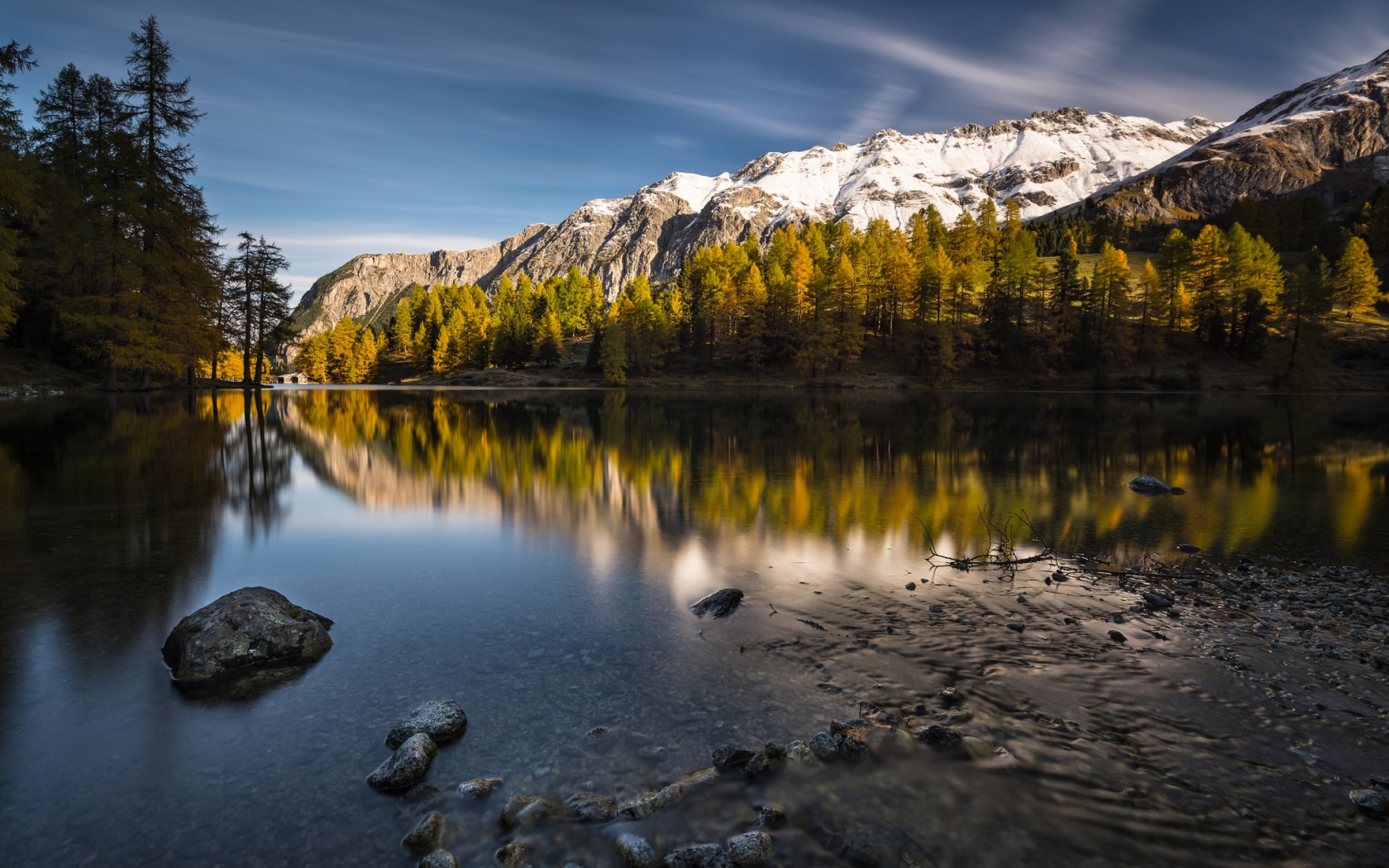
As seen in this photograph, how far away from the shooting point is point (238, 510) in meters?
14.7

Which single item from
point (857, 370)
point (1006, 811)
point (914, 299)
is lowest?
point (1006, 811)

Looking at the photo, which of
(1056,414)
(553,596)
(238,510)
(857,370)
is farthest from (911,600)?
(857,370)

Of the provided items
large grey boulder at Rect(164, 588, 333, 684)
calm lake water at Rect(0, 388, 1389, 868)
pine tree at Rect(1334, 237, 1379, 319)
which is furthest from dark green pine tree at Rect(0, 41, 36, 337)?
pine tree at Rect(1334, 237, 1379, 319)

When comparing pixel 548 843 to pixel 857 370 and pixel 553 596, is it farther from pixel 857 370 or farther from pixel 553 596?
pixel 857 370

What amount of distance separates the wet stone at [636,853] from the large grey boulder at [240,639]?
491 cm

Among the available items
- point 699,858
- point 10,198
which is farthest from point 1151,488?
point 10,198

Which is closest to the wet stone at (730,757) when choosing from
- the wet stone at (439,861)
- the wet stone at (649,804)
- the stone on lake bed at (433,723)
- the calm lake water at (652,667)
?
the calm lake water at (652,667)

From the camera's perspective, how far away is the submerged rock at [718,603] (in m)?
8.70

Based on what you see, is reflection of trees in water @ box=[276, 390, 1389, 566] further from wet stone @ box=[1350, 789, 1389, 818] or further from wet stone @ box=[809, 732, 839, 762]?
wet stone @ box=[809, 732, 839, 762]

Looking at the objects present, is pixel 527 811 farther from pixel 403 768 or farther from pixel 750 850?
pixel 750 850

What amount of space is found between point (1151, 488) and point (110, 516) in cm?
2480

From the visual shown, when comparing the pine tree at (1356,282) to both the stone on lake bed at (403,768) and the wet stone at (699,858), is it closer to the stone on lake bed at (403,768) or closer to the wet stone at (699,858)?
the wet stone at (699,858)

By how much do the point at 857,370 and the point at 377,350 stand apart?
98.4 metres

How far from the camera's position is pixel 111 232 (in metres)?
46.4
